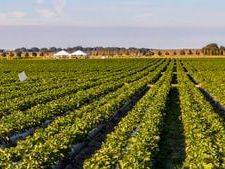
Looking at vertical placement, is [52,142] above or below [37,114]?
above

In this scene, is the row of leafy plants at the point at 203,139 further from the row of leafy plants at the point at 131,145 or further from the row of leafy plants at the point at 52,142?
the row of leafy plants at the point at 52,142

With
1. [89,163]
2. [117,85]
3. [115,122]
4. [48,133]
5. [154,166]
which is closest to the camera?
[89,163]

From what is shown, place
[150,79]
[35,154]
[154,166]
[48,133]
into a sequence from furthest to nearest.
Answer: [150,79]
[48,133]
[154,166]
[35,154]

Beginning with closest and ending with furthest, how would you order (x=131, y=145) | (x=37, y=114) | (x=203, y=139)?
(x=131, y=145)
(x=203, y=139)
(x=37, y=114)

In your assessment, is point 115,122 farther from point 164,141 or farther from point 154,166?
point 154,166

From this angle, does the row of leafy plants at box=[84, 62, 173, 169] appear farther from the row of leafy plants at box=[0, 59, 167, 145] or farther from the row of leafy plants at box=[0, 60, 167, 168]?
the row of leafy plants at box=[0, 59, 167, 145]

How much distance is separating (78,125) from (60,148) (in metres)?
3.23

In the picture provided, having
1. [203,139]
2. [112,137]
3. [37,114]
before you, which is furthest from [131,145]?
[37,114]

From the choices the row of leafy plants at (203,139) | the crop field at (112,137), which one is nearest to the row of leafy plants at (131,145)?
the crop field at (112,137)

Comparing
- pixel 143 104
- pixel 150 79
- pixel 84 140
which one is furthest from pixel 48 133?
pixel 150 79

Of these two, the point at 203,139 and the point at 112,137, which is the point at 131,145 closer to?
the point at 112,137

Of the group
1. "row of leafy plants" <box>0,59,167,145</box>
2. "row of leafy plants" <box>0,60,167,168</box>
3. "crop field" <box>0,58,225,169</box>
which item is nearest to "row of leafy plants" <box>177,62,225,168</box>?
"crop field" <box>0,58,225,169</box>

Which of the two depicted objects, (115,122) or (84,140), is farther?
(115,122)

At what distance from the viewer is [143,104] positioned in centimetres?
2297
